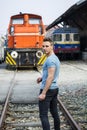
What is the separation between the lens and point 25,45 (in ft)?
85.1

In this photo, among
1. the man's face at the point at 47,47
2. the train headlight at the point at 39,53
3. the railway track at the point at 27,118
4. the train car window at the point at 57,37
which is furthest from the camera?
the train car window at the point at 57,37

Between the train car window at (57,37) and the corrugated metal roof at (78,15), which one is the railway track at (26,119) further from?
the train car window at (57,37)

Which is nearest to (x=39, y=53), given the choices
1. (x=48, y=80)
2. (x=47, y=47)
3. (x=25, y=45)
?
(x=25, y=45)

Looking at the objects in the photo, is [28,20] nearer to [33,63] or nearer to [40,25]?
[40,25]

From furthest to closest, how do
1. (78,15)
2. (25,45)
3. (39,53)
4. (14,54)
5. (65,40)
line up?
(65,40) < (78,15) < (25,45) < (14,54) < (39,53)

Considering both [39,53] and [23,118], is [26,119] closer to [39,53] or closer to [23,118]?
[23,118]

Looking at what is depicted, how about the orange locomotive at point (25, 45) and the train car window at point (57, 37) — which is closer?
the orange locomotive at point (25, 45)

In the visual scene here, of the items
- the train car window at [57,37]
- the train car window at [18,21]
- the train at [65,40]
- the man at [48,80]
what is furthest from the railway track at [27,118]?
the train car window at [57,37]

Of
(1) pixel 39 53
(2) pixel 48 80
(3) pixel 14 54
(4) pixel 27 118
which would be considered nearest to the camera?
(2) pixel 48 80

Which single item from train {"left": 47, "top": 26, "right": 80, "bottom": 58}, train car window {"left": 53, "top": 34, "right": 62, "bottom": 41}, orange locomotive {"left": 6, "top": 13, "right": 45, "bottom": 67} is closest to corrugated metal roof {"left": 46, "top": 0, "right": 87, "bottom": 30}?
train {"left": 47, "top": 26, "right": 80, "bottom": 58}

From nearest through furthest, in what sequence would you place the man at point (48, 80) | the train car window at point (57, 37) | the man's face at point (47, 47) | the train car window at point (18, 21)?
1. the man at point (48, 80)
2. the man's face at point (47, 47)
3. the train car window at point (18, 21)
4. the train car window at point (57, 37)

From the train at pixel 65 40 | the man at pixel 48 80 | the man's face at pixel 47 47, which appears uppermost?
the man's face at pixel 47 47

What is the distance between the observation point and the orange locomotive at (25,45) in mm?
25594

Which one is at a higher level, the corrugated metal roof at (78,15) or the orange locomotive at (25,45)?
the corrugated metal roof at (78,15)
